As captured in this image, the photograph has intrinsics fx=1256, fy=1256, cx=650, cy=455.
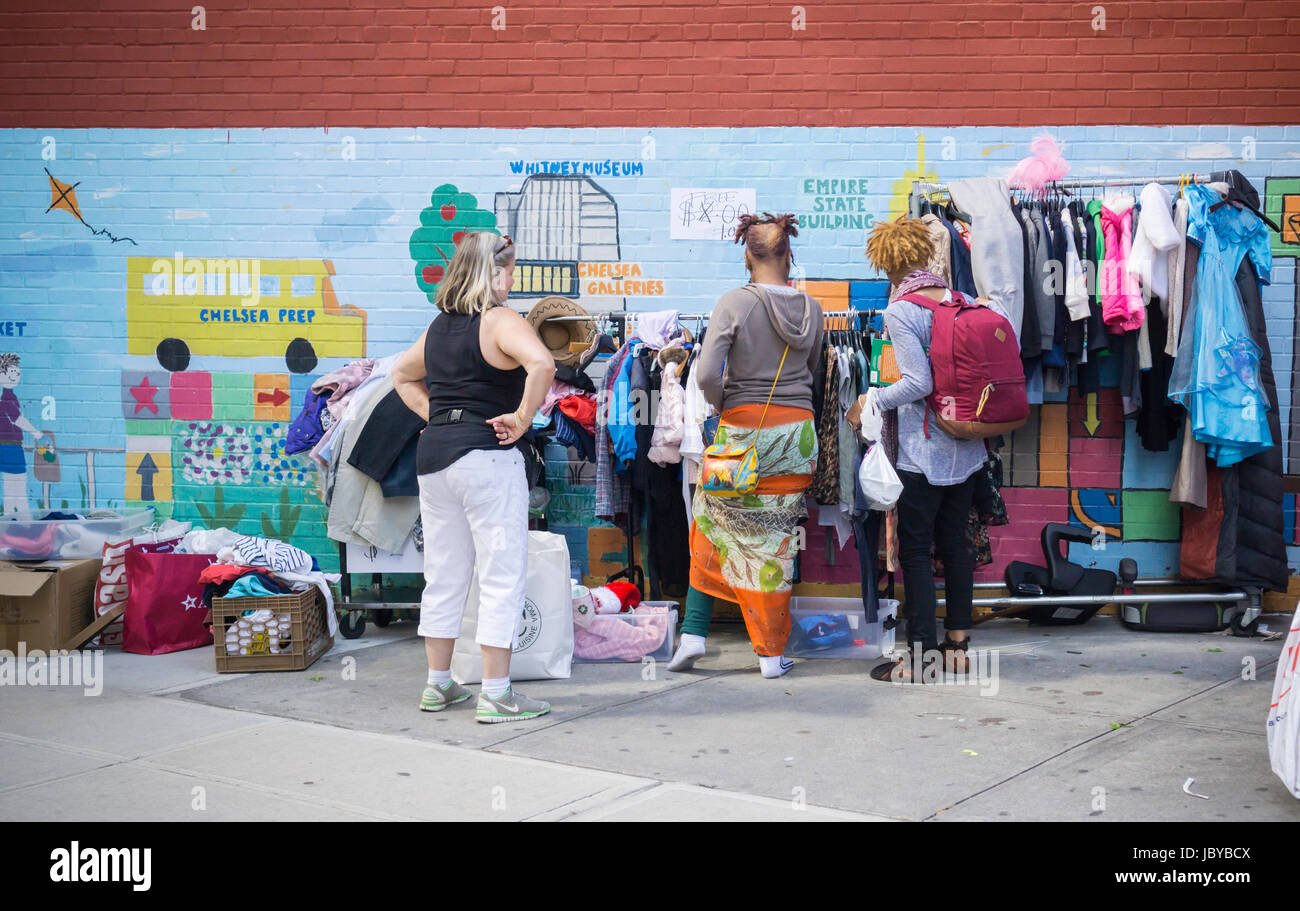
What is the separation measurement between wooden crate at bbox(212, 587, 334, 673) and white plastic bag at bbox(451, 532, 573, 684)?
0.92m

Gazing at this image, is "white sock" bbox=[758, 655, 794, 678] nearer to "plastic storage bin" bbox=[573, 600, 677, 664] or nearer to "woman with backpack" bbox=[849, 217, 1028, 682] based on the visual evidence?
"woman with backpack" bbox=[849, 217, 1028, 682]

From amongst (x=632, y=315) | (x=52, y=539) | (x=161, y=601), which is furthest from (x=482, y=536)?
(x=52, y=539)

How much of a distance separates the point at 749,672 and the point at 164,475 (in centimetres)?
412

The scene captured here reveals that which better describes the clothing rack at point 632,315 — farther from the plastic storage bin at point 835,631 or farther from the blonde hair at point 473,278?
the blonde hair at point 473,278

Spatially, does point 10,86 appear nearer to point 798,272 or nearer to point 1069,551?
point 798,272

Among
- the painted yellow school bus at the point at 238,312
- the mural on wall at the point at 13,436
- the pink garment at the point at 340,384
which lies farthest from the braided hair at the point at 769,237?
the mural on wall at the point at 13,436

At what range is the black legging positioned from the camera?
5.85m

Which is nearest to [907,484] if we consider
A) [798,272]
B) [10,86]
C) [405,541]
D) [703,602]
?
[703,602]

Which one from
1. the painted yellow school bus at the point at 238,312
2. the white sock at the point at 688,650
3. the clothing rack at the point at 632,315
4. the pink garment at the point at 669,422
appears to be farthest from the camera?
the painted yellow school bus at the point at 238,312

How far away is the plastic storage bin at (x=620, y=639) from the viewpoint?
6.45m

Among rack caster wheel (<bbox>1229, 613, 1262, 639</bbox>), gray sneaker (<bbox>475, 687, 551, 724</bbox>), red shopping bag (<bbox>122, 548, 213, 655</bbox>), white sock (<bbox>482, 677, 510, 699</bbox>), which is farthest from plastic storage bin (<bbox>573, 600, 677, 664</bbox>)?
rack caster wheel (<bbox>1229, 613, 1262, 639</bbox>)

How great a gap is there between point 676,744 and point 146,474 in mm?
4620

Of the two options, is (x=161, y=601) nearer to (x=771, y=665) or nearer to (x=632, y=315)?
(x=632, y=315)

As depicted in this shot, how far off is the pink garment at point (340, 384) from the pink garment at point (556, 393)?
1132mm
